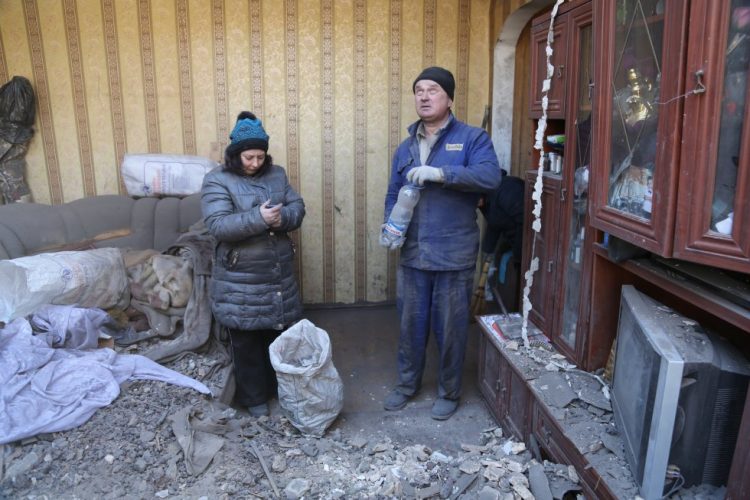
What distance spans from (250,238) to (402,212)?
0.77 metres

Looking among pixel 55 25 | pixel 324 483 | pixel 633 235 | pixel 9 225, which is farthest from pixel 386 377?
pixel 55 25

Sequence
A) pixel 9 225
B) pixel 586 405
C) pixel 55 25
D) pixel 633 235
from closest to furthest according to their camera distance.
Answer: pixel 633 235, pixel 586 405, pixel 9 225, pixel 55 25

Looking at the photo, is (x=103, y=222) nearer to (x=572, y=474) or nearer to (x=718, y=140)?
(x=572, y=474)

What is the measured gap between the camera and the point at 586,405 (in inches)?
89.4

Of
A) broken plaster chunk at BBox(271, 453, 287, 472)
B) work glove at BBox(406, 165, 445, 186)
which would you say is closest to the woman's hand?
work glove at BBox(406, 165, 445, 186)

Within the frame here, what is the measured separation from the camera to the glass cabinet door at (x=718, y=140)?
55.2 inches

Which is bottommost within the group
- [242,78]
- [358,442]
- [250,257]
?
[358,442]

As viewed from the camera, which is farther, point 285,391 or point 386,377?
point 386,377

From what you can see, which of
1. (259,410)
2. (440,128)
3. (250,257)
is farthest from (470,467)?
(440,128)

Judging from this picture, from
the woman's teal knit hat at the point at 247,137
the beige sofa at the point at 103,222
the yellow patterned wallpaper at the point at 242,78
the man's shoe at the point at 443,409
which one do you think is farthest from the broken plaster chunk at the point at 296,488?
the yellow patterned wallpaper at the point at 242,78

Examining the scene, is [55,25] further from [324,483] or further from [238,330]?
[324,483]

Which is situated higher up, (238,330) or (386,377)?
(238,330)

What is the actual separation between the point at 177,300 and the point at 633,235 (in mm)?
2389

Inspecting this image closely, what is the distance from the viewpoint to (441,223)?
2.90 m
